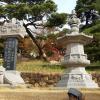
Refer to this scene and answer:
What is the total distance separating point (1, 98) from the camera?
760cm

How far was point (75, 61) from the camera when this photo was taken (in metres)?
12.8

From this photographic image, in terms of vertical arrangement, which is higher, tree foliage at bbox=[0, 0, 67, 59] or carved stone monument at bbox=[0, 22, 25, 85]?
tree foliage at bbox=[0, 0, 67, 59]

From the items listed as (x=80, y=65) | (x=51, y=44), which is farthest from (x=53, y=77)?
(x=51, y=44)

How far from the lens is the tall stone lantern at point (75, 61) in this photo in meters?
12.3

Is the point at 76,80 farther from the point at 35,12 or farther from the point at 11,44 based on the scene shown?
the point at 35,12

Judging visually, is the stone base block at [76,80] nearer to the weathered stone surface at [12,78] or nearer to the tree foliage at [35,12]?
the weathered stone surface at [12,78]

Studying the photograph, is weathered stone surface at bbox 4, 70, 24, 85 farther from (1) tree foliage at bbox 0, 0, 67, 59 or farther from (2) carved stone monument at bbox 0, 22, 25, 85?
(1) tree foliage at bbox 0, 0, 67, 59

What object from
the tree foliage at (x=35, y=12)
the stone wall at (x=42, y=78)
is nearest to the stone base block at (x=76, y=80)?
the stone wall at (x=42, y=78)

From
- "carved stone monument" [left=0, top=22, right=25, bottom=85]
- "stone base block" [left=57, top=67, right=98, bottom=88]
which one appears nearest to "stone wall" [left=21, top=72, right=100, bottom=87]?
"carved stone monument" [left=0, top=22, right=25, bottom=85]

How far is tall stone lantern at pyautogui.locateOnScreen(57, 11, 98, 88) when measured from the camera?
40.4 ft

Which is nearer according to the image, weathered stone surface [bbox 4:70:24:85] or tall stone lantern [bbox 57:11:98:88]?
tall stone lantern [bbox 57:11:98:88]

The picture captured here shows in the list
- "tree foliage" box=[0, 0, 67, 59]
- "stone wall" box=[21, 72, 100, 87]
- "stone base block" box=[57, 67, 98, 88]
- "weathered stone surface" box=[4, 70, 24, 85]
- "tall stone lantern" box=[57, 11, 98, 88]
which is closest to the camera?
"stone base block" box=[57, 67, 98, 88]

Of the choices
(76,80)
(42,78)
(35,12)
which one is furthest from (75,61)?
(35,12)

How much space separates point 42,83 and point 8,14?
9.27 meters
